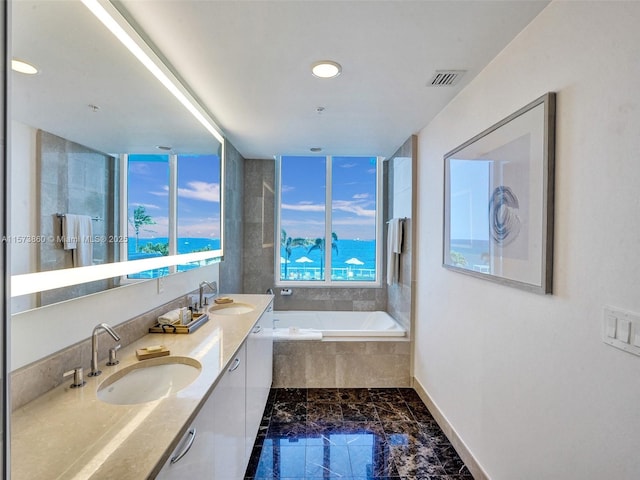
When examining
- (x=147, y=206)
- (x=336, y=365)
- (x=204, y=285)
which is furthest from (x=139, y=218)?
(x=336, y=365)

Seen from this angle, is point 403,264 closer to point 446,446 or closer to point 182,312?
point 446,446

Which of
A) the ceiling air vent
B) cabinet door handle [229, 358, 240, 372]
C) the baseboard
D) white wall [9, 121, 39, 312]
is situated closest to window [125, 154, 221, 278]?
white wall [9, 121, 39, 312]

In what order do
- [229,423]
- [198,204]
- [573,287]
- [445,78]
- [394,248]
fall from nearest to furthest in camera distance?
1. [573,287]
2. [229,423]
3. [445,78]
4. [198,204]
5. [394,248]

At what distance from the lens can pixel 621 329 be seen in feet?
3.27

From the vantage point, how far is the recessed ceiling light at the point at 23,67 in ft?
3.16

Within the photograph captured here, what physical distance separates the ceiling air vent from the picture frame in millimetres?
388

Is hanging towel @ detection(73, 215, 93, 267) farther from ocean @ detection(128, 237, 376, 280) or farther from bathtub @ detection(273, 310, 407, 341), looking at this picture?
ocean @ detection(128, 237, 376, 280)

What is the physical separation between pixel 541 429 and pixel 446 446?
41.9 inches

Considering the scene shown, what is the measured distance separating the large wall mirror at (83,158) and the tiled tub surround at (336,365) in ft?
5.18

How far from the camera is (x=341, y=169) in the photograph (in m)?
4.24

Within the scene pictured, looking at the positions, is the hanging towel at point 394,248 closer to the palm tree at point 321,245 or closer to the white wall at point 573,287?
the palm tree at point 321,245

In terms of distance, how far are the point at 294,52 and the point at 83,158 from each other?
1.12 m

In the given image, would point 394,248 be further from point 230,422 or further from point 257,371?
point 230,422

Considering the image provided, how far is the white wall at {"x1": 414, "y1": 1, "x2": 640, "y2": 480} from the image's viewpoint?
998mm
